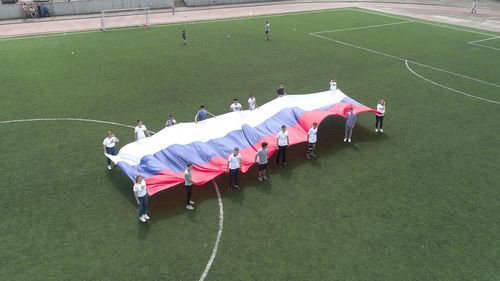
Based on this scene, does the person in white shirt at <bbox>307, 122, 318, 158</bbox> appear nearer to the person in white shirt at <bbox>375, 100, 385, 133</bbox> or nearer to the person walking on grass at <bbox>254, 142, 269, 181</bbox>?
the person walking on grass at <bbox>254, 142, 269, 181</bbox>

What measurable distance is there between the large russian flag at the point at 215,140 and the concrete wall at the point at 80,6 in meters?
36.2

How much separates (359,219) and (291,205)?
90.8 inches

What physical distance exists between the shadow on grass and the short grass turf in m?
0.07

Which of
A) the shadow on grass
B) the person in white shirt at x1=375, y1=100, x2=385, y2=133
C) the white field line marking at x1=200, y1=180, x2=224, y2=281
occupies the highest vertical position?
the person in white shirt at x1=375, y1=100, x2=385, y2=133

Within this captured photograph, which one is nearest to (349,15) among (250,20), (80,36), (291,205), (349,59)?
(250,20)

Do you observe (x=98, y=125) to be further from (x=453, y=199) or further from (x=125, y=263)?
(x=453, y=199)

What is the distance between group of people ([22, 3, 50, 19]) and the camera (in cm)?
4053

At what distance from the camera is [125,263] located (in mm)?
10469

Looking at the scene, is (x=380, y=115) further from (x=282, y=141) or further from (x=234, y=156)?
(x=234, y=156)

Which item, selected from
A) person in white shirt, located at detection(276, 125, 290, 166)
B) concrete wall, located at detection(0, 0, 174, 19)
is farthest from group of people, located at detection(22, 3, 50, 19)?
person in white shirt, located at detection(276, 125, 290, 166)

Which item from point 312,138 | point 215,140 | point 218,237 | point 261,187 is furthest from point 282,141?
point 218,237

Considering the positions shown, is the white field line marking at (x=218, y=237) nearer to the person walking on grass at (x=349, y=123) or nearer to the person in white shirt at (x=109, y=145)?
the person in white shirt at (x=109, y=145)

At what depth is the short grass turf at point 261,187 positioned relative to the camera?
10.6 m

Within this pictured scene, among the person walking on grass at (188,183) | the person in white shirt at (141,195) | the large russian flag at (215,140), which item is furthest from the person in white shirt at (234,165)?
the person in white shirt at (141,195)
